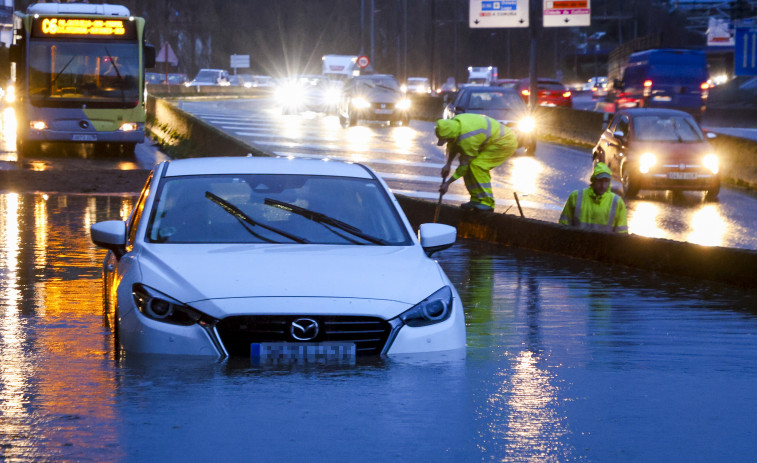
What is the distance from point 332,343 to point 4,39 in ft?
186

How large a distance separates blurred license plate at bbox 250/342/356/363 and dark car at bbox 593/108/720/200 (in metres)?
15.9

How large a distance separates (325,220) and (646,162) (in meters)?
14.8

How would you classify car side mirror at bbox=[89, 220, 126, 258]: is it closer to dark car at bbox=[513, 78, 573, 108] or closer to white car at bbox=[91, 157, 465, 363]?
white car at bbox=[91, 157, 465, 363]

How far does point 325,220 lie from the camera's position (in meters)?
7.82

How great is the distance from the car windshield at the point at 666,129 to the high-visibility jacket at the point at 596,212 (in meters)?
9.44

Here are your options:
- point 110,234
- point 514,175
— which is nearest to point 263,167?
point 110,234

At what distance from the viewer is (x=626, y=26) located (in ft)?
422

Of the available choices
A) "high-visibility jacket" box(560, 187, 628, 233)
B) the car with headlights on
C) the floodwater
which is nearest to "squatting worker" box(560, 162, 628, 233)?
"high-visibility jacket" box(560, 187, 628, 233)

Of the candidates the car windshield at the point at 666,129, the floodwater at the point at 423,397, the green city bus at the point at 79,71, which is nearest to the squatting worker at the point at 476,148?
the floodwater at the point at 423,397

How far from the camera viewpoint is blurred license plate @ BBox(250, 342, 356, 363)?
6465 millimetres

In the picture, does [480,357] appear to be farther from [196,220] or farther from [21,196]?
[21,196]

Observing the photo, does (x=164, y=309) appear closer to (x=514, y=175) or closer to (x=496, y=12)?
(x=514, y=175)

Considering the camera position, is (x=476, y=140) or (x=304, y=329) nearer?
(x=304, y=329)

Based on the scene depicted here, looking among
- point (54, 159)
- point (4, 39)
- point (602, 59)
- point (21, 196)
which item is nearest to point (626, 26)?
point (602, 59)
